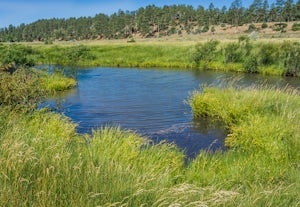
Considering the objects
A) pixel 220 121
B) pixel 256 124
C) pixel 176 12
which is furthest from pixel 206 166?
pixel 176 12

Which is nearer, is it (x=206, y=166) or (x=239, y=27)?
(x=206, y=166)

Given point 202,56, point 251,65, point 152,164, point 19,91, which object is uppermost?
point 19,91

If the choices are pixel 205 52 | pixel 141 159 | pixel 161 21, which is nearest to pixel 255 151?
pixel 141 159

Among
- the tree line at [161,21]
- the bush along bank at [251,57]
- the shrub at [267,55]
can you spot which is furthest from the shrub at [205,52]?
the tree line at [161,21]

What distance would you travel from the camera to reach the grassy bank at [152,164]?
467cm

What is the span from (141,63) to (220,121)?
120ft

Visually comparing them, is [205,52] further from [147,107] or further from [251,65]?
[147,107]

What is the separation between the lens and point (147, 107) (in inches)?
960

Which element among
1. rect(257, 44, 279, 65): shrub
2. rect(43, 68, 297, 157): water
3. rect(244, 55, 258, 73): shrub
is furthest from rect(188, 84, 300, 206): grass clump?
rect(257, 44, 279, 65): shrub

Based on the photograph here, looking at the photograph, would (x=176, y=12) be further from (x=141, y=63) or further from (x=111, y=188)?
(x=111, y=188)

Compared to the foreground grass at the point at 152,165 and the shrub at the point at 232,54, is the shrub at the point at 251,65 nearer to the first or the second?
the shrub at the point at 232,54

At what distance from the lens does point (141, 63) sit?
5434cm

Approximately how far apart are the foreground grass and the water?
54.1 inches

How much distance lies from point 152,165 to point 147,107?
1648 centimetres
